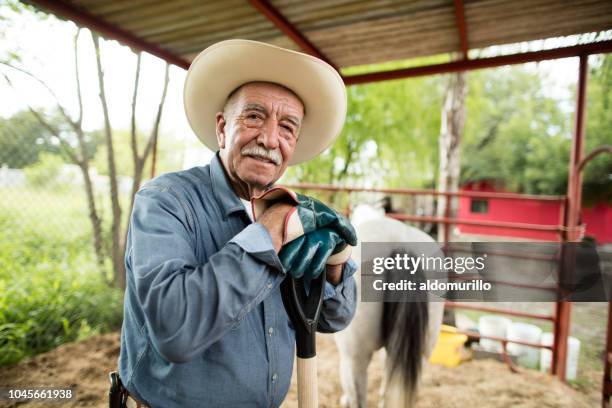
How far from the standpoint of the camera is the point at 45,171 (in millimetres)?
4121

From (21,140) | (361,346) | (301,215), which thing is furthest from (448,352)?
(21,140)

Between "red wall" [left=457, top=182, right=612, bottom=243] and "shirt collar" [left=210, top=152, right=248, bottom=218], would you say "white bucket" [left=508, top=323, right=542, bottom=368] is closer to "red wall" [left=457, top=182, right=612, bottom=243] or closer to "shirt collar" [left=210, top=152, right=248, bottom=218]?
"shirt collar" [left=210, top=152, right=248, bottom=218]

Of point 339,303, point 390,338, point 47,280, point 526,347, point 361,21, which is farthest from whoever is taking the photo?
point 47,280

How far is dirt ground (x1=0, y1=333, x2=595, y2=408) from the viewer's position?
9.25 ft

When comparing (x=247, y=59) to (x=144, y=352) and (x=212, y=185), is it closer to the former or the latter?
(x=212, y=185)

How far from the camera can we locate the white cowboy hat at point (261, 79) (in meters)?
1.35

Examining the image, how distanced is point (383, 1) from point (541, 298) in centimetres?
193

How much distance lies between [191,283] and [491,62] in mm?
2672

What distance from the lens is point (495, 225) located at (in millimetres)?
3480

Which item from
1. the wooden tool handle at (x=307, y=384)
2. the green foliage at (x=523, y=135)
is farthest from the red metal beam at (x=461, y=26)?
the green foliage at (x=523, y=135)

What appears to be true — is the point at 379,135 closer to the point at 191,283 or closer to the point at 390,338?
the point at 390,338

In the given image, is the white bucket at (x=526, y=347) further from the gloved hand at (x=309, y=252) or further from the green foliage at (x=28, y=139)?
the green foliage at (x=28, y=139)

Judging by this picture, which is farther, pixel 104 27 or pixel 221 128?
pixel 104 27

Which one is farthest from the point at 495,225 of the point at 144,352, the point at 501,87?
the point at 501,87
